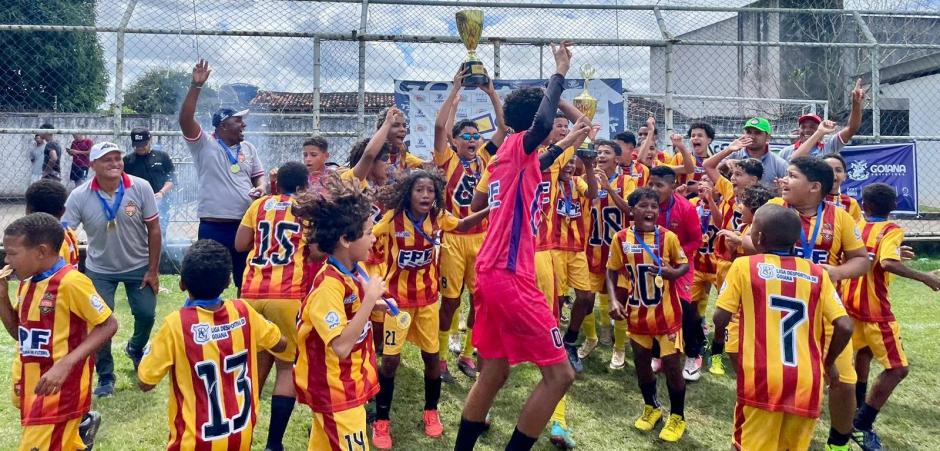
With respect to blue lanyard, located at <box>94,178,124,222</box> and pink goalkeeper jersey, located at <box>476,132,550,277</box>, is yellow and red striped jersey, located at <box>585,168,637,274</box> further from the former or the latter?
blue lanyard, located at <box>94,178,124,222</box>

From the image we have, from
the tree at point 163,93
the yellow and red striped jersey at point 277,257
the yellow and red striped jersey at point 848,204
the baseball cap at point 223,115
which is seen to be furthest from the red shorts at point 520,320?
the tree at point 163,93

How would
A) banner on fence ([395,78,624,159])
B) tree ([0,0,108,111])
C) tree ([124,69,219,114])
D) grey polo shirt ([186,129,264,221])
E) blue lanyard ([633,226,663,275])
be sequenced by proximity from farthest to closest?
tree ([0,0,108,111]) < tree ([124,69,219,114]) < banner on fence ([395,78,624,159]) < grey polo shirt ([186,129,264,221]) < blue lanyard ([633,226,663,275])

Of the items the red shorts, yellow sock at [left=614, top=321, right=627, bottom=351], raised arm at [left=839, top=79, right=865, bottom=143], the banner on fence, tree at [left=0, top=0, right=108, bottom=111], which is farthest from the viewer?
tree at [left=0, top=0, right=108, bottom=111]

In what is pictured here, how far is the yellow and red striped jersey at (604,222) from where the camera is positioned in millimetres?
6535

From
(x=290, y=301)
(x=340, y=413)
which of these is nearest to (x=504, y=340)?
(x=340, y=413)

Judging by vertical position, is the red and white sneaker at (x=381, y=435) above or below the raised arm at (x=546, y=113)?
below

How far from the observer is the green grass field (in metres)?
4.50

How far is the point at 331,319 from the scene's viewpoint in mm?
3041

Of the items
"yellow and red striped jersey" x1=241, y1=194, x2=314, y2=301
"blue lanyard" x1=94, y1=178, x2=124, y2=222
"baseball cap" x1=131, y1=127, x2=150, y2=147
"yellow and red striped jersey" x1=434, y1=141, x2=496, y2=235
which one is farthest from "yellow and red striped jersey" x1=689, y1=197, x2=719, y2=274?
"baseball cap" x1=131, y1=127, x2=150, y2=147

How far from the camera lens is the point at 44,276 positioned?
333 cm

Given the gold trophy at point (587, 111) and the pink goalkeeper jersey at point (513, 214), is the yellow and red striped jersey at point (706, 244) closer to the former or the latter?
the gold trophy at point (587, 111)

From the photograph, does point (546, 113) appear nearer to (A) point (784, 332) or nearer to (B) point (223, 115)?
(A) point (784, 332)

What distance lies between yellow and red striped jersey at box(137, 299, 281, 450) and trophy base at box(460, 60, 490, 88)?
2359mm

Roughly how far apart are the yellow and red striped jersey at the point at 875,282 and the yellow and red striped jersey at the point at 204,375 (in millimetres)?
4094
